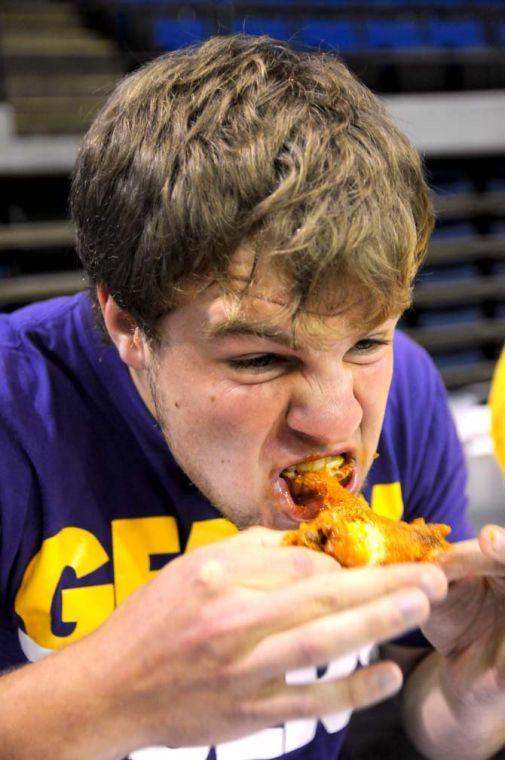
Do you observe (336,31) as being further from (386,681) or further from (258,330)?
(386,681)

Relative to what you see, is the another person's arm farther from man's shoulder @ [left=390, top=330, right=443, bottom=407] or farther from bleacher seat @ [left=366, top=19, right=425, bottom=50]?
bleacher seat @ [left=366, top=19, right=425, bottom=50]

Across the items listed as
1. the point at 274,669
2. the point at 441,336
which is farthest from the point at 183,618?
the point at 441,336

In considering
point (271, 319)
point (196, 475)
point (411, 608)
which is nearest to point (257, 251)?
point (271, 319)

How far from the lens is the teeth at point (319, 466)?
0.95m

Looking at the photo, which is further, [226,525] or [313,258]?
[226,525]

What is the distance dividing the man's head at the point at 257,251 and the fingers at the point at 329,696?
0.29m

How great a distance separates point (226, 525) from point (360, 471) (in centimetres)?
25

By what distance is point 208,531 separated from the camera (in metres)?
1.15

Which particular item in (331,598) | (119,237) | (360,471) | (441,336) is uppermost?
(119,237)

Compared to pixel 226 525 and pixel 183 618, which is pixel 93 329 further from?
pixel 183 618

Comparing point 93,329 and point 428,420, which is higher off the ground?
point 93,329

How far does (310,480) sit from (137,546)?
305mm

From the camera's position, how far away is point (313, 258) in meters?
0.85

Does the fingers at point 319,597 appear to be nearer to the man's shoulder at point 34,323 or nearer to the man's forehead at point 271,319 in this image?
the man's forehead at point 271,319
